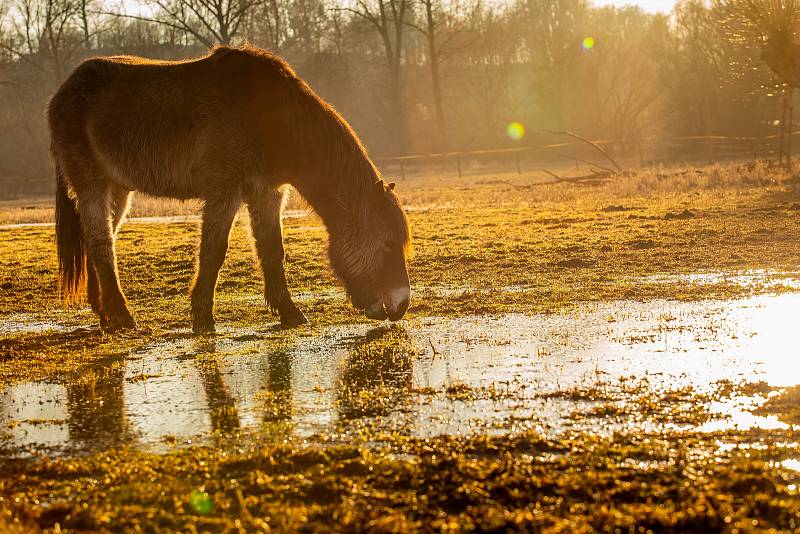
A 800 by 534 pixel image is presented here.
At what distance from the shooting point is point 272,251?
25.4ft

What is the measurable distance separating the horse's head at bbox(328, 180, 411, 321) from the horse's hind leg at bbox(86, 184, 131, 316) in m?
2.45

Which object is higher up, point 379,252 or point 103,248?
point 103,248

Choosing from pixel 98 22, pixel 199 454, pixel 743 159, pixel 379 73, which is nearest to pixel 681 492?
pixel 199 454

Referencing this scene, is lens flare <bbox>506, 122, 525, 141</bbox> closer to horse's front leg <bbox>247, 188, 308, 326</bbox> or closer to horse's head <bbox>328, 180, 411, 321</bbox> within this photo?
horse's front leg <bbox>247, 188, 308, 326</bbox>

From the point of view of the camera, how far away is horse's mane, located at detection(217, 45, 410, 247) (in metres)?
7.11

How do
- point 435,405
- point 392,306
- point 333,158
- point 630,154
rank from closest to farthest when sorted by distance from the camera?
point 435,405 → point 392,306 → point 333,158 → point 630,154

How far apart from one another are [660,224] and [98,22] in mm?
43108

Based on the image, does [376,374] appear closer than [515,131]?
Yes

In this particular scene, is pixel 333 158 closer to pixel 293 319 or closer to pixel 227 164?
pixel 227 164

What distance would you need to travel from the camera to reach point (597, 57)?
2153 inches

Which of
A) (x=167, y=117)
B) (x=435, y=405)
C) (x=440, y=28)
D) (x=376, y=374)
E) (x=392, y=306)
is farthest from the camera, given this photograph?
(x=440, y=28)

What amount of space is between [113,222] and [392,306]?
302cm

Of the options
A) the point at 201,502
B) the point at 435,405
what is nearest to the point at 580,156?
the point at 435,405

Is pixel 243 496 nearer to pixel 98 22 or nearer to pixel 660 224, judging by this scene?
pixel 660 224
